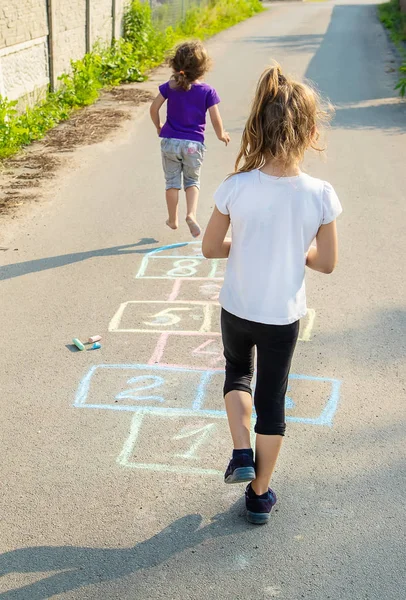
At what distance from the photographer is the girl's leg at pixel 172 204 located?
252 inches

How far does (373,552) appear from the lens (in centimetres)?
302

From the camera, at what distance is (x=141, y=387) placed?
4.22 metres

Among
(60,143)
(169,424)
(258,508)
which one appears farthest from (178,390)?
(60,143)

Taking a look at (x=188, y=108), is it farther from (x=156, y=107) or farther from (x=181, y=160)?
(x=181, y=160)

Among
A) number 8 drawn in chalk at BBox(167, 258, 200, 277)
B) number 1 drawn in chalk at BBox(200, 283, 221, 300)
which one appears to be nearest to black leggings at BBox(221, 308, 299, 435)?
number 1 drawn in chalk at BBox(200, 283, 221, 300)

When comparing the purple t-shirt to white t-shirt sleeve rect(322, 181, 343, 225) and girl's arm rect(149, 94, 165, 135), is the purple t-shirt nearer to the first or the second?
girl's arm rect(149, 94, 165, 135)

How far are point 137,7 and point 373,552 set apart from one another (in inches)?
600

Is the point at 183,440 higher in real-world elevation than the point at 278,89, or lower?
lower

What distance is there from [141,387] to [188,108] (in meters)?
2.73

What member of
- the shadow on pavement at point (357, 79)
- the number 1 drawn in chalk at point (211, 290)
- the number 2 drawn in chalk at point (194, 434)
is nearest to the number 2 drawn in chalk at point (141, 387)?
the number 2 drawn in chalk at point (194, 434)

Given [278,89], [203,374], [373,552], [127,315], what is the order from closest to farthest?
[278,89], [373,552], [203,374], [127,315]

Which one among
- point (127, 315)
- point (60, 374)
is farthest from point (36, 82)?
point (60, 374)

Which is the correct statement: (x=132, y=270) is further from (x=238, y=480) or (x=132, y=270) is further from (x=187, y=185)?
(x=238, y=480)

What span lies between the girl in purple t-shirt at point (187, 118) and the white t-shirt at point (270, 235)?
127 inches
